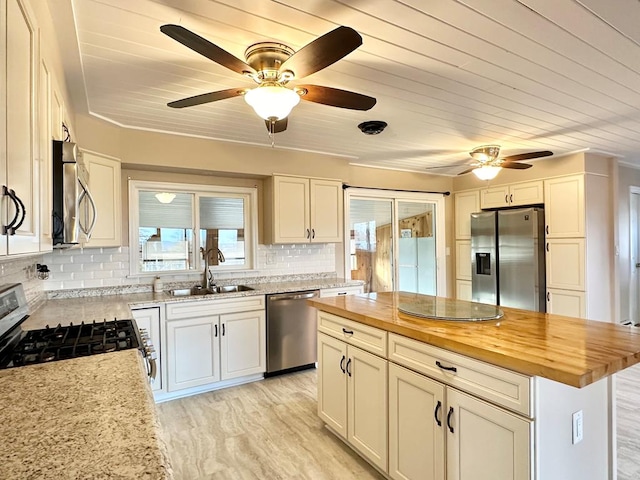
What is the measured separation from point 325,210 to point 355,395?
2.37 m

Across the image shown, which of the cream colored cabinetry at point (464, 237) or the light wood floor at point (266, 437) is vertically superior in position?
the cream colored cabinetry at point (464, 237)

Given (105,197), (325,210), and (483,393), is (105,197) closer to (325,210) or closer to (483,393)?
(325,210)

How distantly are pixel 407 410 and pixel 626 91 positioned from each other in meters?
2.59

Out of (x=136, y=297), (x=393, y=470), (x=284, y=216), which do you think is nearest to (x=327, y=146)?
(x=284, y=216)

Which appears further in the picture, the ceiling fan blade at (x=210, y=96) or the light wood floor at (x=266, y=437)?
the light wood floor at (x=266, y=437)

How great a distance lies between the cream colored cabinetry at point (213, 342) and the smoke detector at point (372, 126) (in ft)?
6.06

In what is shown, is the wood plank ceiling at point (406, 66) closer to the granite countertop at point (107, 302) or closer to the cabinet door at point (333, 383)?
the granite countertop at point (107, 302)

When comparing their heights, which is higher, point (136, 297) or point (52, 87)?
point (52, 87)

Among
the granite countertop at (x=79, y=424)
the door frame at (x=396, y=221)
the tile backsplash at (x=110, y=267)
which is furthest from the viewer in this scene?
the door frame at (x=396, y=221)

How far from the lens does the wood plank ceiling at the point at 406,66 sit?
159 cm

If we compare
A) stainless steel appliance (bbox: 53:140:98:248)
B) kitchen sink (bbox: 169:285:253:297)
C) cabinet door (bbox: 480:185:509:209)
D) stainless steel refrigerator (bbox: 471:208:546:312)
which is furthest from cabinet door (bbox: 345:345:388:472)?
cabinet door (bbox: 480:185:509:209)

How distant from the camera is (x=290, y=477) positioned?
2.15 meters

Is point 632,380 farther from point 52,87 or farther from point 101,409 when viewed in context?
point 52,87

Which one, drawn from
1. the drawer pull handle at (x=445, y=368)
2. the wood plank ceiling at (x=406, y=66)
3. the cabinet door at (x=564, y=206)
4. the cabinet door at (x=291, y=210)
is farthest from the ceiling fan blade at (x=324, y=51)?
the cabinet door at (x=564, y=206)
